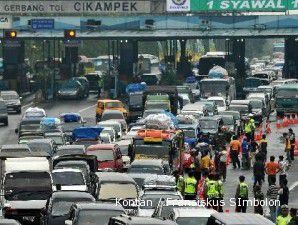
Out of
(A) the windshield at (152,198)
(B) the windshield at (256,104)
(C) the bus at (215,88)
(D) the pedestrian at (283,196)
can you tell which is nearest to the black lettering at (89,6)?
(C) the bus at (215,88)

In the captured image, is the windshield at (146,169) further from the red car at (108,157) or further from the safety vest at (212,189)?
the safety vest at (212,189)

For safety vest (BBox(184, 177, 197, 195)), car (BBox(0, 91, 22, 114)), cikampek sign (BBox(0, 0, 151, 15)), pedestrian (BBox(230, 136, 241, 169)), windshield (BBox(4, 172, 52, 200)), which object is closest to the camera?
windshield (BBox(4, 172, 52, 200))

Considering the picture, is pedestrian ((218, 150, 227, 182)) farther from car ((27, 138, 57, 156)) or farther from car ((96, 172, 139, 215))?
car ((96, 172, 139, 215))

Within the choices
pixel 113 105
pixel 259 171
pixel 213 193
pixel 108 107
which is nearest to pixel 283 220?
pixel 213 193

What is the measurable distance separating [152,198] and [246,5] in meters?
64.6

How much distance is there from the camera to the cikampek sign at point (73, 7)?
104250 mm

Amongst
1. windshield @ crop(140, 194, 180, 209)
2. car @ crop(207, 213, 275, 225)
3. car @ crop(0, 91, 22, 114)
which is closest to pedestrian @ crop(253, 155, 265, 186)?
windshield @ crop(140, 194, 180, 209)

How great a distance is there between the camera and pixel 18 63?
111m

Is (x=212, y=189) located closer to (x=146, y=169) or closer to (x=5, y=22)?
(x=146, y=169)

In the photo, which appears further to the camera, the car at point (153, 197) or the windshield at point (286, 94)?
the windshield at point (286, 94)

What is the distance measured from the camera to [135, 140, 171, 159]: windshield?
4969 cm

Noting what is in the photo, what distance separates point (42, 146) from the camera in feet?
177

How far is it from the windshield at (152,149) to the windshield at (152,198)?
13481 mm

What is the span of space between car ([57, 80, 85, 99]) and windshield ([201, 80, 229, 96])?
14.3 m
